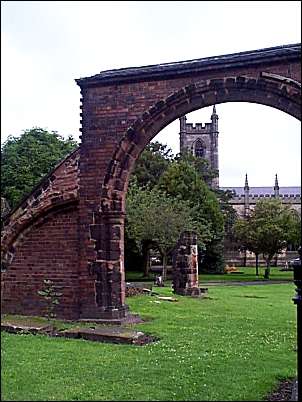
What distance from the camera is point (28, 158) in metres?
30.5

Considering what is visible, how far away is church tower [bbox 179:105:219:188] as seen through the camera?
241 feet

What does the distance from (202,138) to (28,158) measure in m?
46.3

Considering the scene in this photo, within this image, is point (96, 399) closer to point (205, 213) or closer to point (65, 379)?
point (65, 379)

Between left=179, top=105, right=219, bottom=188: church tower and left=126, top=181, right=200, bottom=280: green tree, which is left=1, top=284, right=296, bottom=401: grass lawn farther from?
left=179, top=105, right=219, bottom=188: church tower

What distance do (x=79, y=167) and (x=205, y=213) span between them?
30346mm

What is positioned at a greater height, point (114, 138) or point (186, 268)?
point (114, 138)

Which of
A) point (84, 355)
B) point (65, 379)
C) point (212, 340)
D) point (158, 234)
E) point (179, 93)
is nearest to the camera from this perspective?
point (65, 379)

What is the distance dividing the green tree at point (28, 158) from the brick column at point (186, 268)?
9.09 meters

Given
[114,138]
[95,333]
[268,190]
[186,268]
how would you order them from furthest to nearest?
1. [268,190]
2. [186,268]
3. [114,138]
4. [95,333]

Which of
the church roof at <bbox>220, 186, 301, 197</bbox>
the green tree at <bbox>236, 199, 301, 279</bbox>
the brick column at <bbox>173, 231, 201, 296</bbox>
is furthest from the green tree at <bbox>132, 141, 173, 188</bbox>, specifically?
the church roof at <bbox>220, 186, 301, 197</bbox>

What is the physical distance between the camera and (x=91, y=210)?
11.4 metres

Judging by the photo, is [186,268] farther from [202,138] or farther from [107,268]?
[202,138]

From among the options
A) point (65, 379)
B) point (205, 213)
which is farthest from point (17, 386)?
point (205, 213)

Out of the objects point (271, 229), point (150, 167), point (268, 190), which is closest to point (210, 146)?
point (268, 190)
